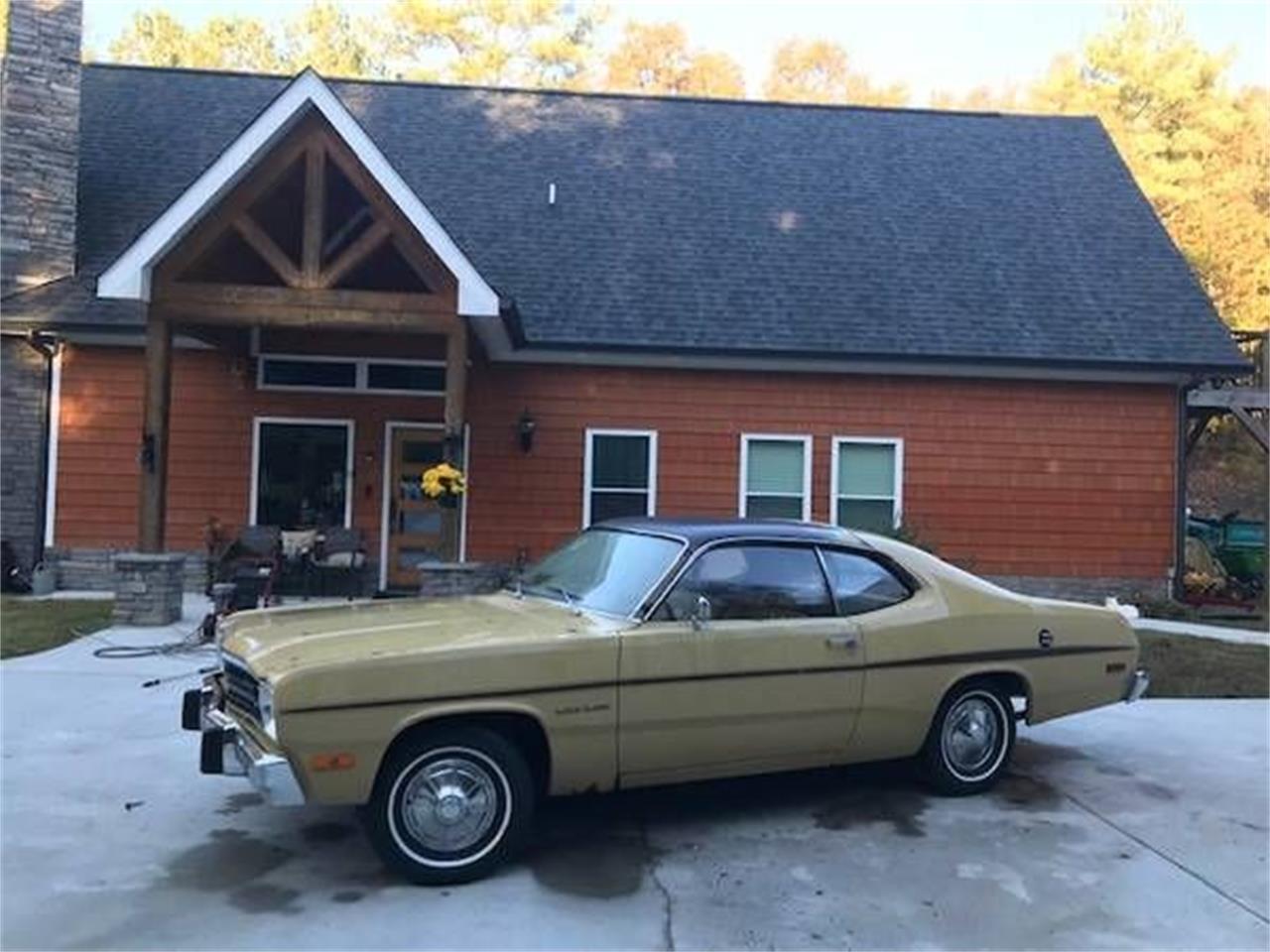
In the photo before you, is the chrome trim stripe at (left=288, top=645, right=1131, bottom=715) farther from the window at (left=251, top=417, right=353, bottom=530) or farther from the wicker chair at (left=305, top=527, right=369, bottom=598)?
the window at (left=251, top=417, right=353, bottom=530)

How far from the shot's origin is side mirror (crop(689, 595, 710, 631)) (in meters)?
5.20

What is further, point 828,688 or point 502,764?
point 828,688

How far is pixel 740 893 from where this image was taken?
15.2ft

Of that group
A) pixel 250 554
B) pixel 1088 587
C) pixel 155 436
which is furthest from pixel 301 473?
pixel 1088 587

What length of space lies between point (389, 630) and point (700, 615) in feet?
4.63

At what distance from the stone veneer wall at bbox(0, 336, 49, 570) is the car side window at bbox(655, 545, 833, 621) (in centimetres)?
1212

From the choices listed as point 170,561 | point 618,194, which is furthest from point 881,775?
point 618,194

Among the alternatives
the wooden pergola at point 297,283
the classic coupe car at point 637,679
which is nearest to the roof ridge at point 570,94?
the wooden pergola at point 297,283

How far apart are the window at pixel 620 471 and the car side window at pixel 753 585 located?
9.49 meters

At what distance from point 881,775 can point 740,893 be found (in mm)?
2139

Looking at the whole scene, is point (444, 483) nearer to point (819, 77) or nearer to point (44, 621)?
point (44, 621)

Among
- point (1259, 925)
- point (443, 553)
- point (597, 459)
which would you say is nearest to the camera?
point (1259, 925)

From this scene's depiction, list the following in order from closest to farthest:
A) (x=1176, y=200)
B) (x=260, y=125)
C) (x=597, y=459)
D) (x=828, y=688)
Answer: (x=828, y=688), (x=260, y=125), (x=597, y=459), (x=1176, y=200)

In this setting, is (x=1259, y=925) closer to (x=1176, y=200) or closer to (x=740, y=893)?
(x=740, y=893)
